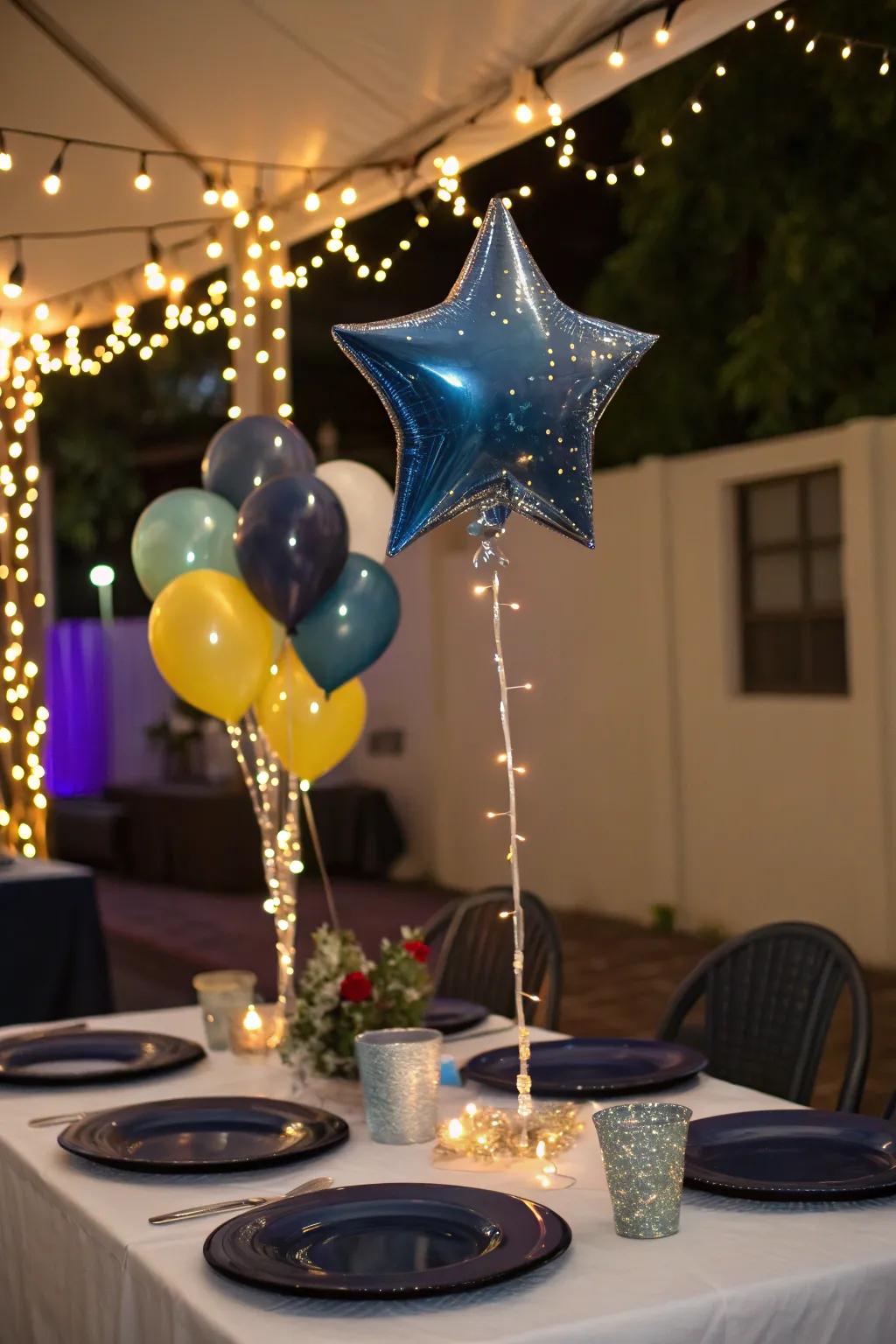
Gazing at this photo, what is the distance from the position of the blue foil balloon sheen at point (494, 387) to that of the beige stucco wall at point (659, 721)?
4.58 meters

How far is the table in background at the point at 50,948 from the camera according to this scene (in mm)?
4512

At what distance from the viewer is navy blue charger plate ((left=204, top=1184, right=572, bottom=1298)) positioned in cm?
141

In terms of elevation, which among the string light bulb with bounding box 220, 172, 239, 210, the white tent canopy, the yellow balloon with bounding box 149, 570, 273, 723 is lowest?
the yellow balloon with bounding box 149, 570, 273, 723

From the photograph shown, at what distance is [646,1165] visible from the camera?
1551 millimetres

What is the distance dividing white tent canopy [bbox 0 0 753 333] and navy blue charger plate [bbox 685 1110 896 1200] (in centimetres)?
253

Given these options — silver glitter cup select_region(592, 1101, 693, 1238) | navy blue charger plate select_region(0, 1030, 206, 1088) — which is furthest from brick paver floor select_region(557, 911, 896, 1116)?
silver glitter cup select_region(592, 1101, 693, 1238)

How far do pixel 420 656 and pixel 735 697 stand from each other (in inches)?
99.1

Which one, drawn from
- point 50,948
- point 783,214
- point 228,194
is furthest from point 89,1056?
point 783,214

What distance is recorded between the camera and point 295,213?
16.0 ft

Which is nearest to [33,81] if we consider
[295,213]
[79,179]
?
[79,179]

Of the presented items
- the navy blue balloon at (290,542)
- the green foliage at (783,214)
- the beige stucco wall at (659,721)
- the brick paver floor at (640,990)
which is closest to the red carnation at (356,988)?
the navy blue balloon at (290,542)

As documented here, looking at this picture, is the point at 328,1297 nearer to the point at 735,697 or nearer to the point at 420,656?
the point at 735,697

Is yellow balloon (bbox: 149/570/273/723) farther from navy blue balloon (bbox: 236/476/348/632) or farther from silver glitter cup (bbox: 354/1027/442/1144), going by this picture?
silver glitter cup (bbox: 354/1027/442/1144)

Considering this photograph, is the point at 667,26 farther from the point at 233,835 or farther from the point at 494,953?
the point at 233,835
